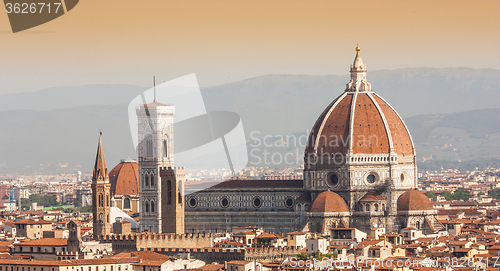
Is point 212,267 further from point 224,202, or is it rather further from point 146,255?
point 224,202

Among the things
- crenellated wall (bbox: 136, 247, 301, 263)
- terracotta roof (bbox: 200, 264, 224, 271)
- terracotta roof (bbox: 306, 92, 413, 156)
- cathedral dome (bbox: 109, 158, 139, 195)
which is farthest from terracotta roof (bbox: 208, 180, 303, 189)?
terracotta roof (bbox: 200, 264, 224, 271)

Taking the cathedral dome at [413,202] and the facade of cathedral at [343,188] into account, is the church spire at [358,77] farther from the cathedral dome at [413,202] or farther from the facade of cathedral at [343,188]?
the cathedral dome at [413,202]

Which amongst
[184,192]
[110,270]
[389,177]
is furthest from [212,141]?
[110,270]

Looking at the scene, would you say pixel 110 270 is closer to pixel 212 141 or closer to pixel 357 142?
pixel 212 141

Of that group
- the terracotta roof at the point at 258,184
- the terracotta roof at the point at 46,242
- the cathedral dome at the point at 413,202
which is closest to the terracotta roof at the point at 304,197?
the terracotta roof at the point at 258,184

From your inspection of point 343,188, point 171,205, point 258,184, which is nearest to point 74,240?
point 171,205
